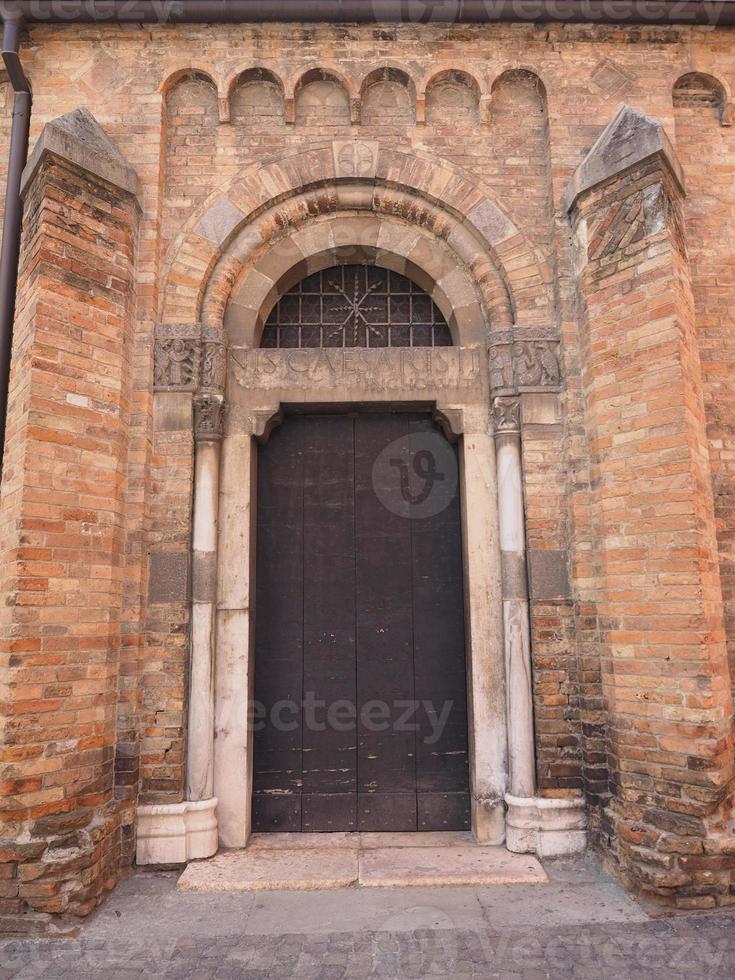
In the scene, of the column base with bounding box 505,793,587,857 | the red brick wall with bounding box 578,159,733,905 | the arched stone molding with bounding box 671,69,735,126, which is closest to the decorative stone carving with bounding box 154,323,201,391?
the red brick wall with bounding box 578,159,733,905

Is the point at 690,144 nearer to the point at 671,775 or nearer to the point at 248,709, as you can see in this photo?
the point at 671,775

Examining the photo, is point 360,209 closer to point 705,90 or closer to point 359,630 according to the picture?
point 705,90

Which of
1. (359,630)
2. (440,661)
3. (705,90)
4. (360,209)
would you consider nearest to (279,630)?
(359,630)

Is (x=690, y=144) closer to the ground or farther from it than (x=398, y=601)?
farther from it

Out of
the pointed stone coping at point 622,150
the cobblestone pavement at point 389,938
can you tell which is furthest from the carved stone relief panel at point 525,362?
the cobblestone pavement at point 389,938

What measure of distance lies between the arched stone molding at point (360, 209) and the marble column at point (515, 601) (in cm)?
87

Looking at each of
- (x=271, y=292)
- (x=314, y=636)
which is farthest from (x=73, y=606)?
(x=271, y=292)

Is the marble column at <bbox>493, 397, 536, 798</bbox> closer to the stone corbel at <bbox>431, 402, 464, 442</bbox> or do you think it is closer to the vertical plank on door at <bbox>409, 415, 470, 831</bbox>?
the stone corbel at <bbox>431, 402, 464, 442</bbox>

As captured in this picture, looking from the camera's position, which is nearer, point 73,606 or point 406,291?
point 73,606

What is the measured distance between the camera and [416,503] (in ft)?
16.8

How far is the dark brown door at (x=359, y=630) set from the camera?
15.8 feet

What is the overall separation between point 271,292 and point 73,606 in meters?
2.74

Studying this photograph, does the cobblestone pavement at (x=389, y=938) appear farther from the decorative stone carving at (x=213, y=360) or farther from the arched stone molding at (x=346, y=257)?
the arched stone molding at (x=346, y=257)

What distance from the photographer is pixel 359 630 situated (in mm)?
4965
